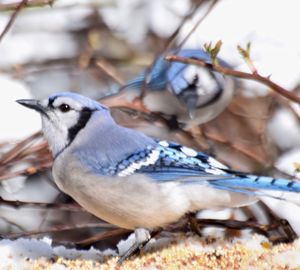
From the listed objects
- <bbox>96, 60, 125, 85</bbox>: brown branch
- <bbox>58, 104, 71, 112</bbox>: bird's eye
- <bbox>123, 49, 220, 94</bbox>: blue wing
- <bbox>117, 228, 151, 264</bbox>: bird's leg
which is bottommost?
<bbox>96, 60, 125, 85</bbox>: brown branch

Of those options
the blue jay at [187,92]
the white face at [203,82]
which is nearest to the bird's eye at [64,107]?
the blue jay at [187,92]

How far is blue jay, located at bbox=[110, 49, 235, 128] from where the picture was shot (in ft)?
12.5

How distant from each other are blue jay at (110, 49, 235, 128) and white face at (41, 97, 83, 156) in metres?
0.87

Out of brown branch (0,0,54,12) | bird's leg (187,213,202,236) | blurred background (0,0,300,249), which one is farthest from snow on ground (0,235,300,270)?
brown branch (0,0,54,12)

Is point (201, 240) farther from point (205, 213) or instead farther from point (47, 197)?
point (47, 197)

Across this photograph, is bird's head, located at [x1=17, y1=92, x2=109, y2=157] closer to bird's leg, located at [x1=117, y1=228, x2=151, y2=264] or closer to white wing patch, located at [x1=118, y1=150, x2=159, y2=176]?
white wing patch, located at [x1=118, y1=150, x2=159, y2=176]

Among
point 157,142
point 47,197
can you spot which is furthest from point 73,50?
point 157,142

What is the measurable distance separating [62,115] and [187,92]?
1.06 meters

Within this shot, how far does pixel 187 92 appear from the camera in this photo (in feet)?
12.8

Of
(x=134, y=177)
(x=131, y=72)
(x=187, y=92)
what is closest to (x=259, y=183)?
(x=134, y=177)

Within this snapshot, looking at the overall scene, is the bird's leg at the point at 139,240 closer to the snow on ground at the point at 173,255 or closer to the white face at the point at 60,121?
the snow on ground at the point at 173,255

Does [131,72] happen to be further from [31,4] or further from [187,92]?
[31,4]

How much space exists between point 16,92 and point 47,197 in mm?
412

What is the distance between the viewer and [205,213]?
11.5 feet
